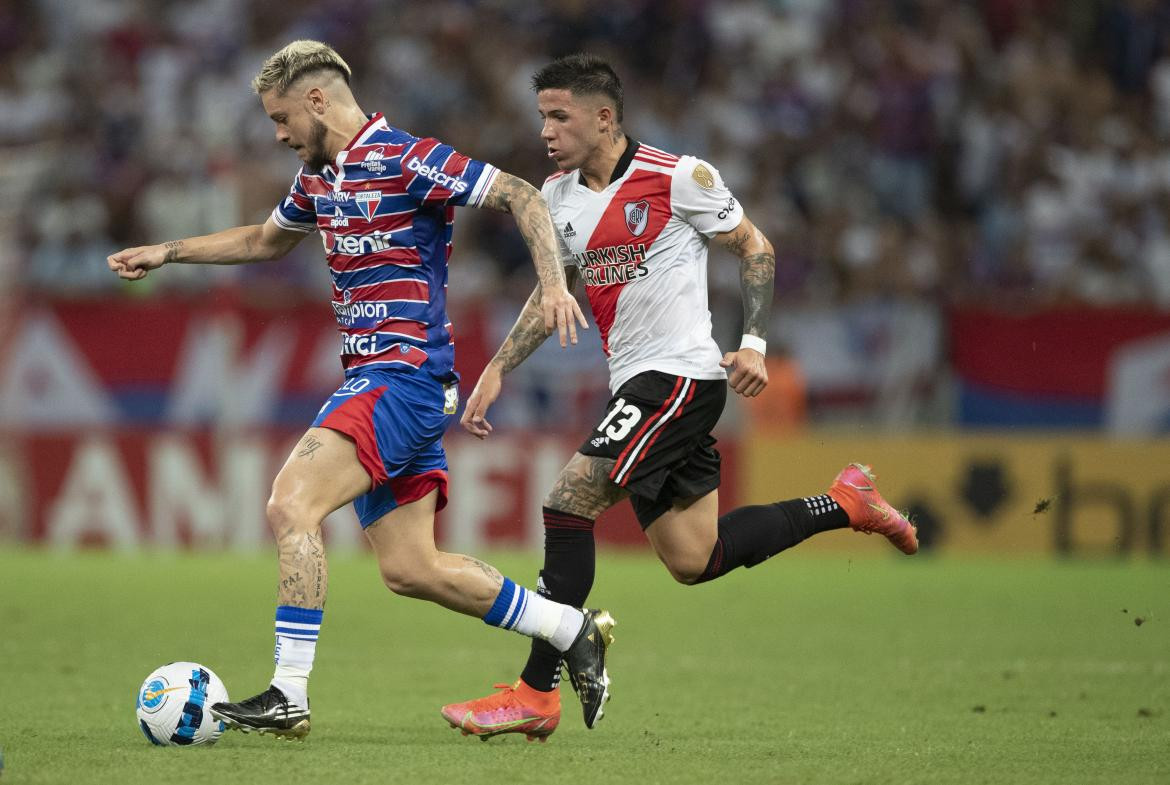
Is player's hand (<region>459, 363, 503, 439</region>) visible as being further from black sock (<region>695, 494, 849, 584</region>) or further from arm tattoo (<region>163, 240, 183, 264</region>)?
arm tattoo (<region>163, 240, 183, 264</region>)

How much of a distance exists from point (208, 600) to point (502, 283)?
496cm

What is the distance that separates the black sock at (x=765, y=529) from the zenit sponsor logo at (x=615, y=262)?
1068 millimetres

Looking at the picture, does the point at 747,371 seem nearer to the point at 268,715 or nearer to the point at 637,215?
the point at 637,215

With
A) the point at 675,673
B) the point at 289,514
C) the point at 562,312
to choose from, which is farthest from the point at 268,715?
the point at 675,673

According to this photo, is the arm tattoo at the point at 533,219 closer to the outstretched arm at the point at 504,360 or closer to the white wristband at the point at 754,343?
the outstretched arm at the point at 504,360

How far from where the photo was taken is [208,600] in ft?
37.3

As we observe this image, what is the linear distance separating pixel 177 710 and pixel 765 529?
7.93ft

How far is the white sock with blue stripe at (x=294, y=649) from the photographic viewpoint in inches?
225

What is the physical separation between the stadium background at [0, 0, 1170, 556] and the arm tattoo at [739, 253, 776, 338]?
25.2 feet

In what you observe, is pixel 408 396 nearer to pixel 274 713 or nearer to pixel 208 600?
pixel 274 713

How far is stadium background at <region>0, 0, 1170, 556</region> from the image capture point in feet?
47.0

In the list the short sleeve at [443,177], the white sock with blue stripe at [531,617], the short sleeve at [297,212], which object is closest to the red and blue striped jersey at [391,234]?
the short sleeve at [443,177]

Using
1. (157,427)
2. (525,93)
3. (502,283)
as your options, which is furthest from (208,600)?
(525,93)

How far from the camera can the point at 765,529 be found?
267 inches
